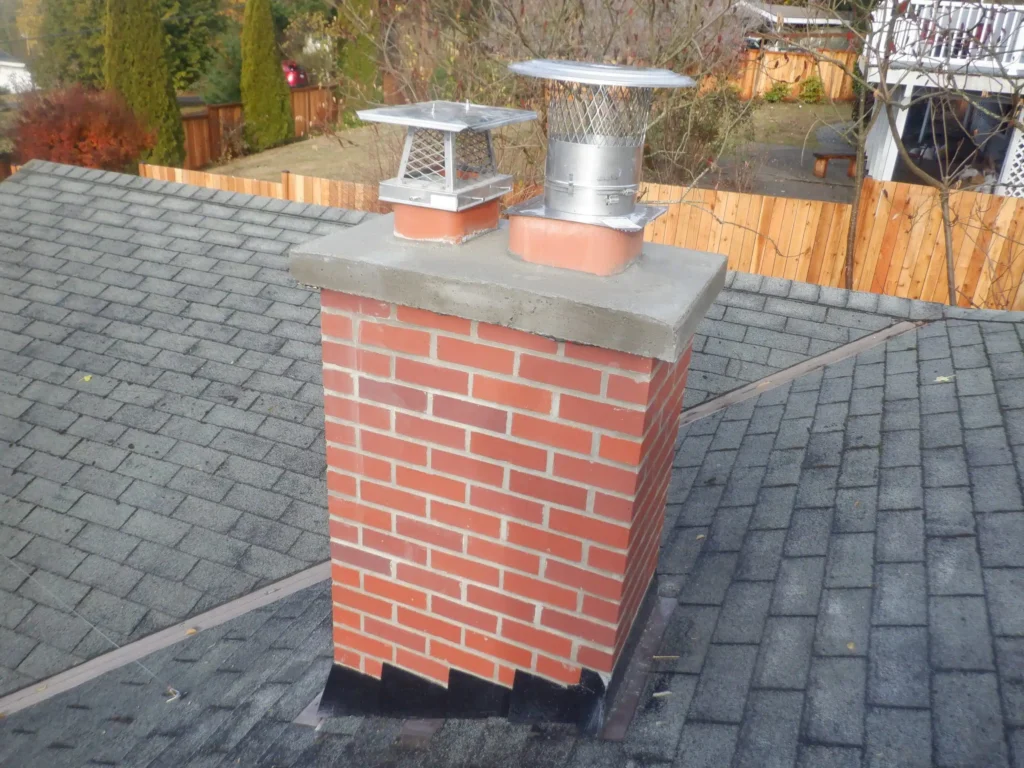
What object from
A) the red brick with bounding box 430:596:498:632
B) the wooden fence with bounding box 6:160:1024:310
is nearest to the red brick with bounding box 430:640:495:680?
the red brick with bounding box 430:596:498:632

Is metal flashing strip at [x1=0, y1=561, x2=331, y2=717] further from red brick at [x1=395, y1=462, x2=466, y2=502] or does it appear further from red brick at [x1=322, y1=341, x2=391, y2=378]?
red brick at [x1=322, y1=341, x2=391, y2=378]

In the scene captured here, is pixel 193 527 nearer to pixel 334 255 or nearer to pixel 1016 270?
pixel 334 255

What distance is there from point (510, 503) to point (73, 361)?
519 cm

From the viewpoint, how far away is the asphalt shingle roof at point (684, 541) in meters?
2.26

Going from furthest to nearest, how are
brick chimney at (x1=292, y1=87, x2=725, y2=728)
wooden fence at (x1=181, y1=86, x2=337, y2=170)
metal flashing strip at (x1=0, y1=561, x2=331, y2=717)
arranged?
wooden fence at (x1=181, y1=86, x2=337, y2=170) → metal flashing strip at (x1=0, y1=561, x2=331, y2=717) → brick chimney at (x1=292, y1=87, x2=725, y2=728)

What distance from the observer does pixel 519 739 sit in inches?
94.3

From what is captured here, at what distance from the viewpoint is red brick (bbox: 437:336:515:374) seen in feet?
6.79

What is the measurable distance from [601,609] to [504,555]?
311mm

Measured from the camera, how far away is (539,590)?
7.53ft

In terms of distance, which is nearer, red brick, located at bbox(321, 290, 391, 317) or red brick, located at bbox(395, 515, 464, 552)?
red brick, located at bbox(321, 290, 391, 317)

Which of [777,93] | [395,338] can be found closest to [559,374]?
[395,338]

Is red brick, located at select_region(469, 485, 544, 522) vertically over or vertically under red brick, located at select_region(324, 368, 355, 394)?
under

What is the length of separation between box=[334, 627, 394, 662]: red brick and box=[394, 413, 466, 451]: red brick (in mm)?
819

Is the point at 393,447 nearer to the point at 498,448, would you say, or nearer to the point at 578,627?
the point at 498,448
